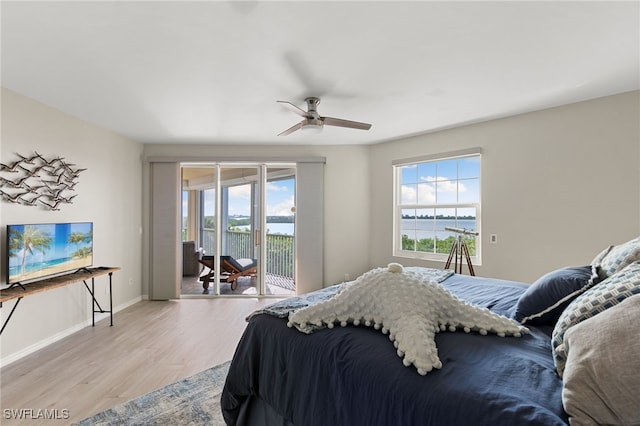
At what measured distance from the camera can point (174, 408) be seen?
2010mm

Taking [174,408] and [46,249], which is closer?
[174,408]

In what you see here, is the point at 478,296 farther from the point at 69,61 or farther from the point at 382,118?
the point at 69,61

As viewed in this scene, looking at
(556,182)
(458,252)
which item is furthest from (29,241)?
(556,182)

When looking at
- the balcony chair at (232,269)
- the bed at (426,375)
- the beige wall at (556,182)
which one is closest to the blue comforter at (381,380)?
the bed at (426,375)

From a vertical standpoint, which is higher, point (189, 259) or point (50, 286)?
point (50, 286)

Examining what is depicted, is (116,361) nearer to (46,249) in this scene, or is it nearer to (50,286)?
(50,286)

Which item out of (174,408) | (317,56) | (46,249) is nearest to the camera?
(174,408)

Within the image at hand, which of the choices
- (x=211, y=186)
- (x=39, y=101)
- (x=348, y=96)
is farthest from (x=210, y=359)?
(x=211, y=186)

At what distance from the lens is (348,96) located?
2.91 metres

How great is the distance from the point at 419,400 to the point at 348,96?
8.45 ft

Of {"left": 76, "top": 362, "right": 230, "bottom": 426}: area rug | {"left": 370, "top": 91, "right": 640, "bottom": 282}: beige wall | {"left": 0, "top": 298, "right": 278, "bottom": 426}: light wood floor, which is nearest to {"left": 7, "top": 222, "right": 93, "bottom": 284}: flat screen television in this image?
{"left": 0, "top": 298, "right": 278, "bottom": 426}: light wood floor

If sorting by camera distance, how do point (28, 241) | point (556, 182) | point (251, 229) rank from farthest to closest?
point (251, 229), point (556, 182), point (28, 241)

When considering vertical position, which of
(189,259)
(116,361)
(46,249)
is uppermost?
(46,249)

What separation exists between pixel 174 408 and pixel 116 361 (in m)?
1.07
